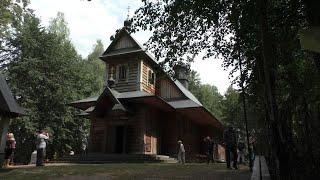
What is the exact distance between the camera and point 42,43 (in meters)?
36.7

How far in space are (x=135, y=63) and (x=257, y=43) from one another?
17.2 metres

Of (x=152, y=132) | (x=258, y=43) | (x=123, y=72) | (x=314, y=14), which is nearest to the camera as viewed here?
(x=314, y=14)

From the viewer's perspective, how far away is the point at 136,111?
24.3m

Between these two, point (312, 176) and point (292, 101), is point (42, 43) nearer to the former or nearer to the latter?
point (292, 101)

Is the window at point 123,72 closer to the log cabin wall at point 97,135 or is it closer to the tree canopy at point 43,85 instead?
the log cabin wall at point 97,135

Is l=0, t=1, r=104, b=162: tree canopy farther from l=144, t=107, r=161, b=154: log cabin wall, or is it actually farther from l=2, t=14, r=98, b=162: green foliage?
l=144, t=107, r=161, b=154: log cabin wall

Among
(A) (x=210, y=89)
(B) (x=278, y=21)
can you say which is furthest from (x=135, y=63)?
(A) (x=210, y=89)

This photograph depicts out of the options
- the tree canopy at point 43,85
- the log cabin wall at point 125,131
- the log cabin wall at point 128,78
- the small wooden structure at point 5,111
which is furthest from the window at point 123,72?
the small wooden structure at point 5,111

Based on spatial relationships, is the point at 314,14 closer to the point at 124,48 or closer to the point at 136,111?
the point at 136,111

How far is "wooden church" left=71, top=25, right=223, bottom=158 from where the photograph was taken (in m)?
23.8

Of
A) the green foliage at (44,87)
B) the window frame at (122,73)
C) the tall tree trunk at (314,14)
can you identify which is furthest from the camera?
the green foliage at (44,87)

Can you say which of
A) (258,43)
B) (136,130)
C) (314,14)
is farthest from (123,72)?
(314,14)

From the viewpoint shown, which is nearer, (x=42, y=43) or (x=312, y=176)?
(x=312, y=176)

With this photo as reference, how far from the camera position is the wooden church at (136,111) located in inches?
939
